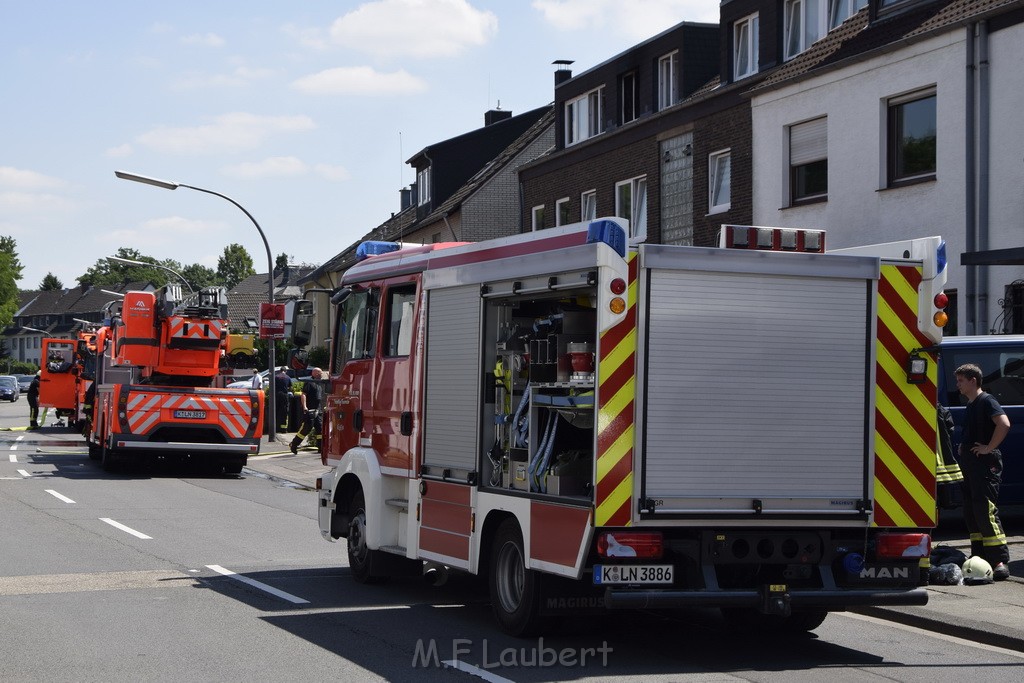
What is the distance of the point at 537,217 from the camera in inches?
1383

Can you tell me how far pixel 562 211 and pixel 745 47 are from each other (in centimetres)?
822

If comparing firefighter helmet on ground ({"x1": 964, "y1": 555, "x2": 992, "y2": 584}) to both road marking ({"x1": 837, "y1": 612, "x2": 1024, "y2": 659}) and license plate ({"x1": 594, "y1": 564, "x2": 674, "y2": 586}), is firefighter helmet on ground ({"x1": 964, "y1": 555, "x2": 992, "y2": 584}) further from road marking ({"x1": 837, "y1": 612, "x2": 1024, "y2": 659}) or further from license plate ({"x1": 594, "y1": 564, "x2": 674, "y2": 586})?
license plate ({"x1": 594, "y1": 564, "x2": 674, "y2": 586})

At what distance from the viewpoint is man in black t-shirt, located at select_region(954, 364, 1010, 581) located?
36.7 ft

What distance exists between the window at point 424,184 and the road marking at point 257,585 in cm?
4013

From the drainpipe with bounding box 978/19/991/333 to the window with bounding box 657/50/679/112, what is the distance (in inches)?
409

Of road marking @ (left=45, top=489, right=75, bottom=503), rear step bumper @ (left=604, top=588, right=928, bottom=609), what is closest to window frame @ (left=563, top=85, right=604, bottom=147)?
road marking @ (left=45, top=489, right=75, bottom=503)

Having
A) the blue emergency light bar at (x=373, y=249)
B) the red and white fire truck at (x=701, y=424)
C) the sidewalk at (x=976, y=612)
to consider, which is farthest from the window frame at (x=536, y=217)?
the red and white fire truck at (x=701, y=424)

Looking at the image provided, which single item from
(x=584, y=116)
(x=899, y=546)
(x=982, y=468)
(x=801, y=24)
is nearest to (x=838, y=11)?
(x=801, y=24)

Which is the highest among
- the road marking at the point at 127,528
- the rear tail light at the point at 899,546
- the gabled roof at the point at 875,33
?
the gabled roof at the point at 875,33

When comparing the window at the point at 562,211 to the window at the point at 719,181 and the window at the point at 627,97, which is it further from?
the window at the point at 719,181

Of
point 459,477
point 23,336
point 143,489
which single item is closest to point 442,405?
point 459,477

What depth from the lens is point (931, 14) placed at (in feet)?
68.4

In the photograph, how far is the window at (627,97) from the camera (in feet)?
101

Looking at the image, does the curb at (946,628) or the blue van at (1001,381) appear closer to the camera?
the curb at (946,628)
